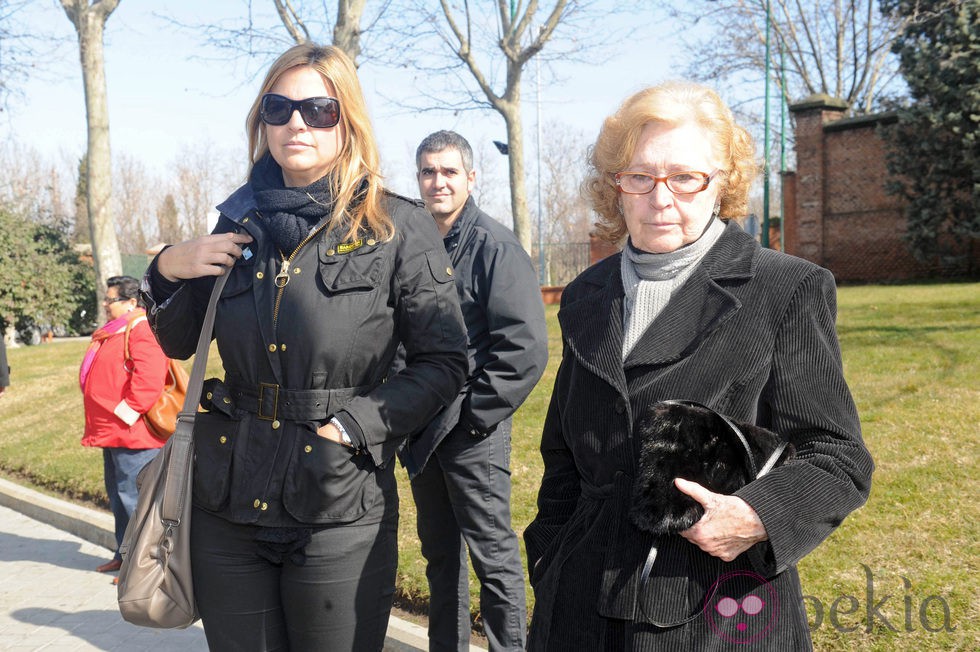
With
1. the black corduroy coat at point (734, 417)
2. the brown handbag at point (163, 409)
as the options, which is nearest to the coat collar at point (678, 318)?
the black corduroy coat at point (734, 417)

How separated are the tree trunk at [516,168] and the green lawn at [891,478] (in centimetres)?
840

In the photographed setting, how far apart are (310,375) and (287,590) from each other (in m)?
0.59

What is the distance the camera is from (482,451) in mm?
3945

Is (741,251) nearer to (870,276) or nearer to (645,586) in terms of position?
(645,586)

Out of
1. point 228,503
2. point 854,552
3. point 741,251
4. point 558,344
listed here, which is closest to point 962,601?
point 854,552

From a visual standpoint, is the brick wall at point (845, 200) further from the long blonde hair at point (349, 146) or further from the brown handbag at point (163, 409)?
the long blonde hair at point (349, 146)

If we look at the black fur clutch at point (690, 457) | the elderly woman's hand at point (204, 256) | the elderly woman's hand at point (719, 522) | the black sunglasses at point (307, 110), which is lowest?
the elderly woman's hand at point (719, 522)

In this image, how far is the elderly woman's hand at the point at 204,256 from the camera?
2.61m

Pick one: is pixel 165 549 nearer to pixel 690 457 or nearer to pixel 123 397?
pixel 690 457

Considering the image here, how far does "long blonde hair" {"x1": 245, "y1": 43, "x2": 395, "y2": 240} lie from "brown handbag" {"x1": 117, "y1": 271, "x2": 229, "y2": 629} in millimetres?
448

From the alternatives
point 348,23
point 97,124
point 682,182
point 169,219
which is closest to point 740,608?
point 682,182

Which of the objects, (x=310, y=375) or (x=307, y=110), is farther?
(x=307, y=110)

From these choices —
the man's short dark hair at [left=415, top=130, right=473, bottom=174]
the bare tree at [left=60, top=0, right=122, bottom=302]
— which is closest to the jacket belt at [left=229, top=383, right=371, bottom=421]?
the man's short dark hair at [left=415, top=130, right=473, bottom=174]

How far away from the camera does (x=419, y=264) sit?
263cm
